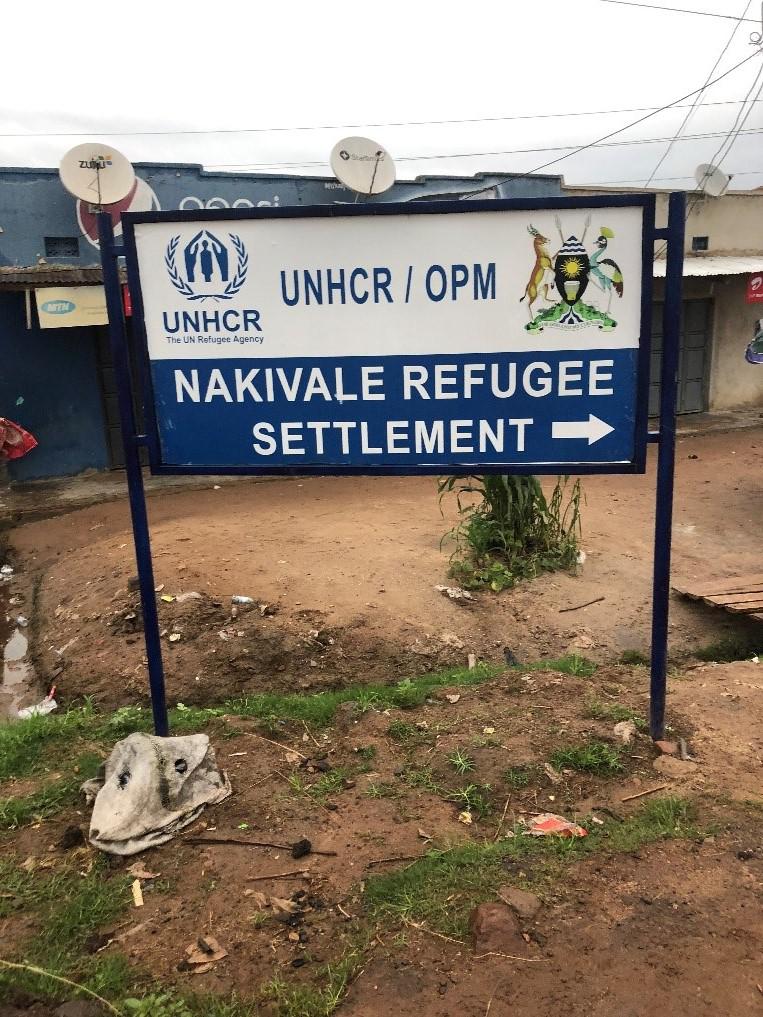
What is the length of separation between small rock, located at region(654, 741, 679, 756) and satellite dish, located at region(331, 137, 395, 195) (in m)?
9.36

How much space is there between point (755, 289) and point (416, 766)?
13586mm

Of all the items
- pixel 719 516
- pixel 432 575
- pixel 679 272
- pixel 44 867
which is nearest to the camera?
pixel 44 867

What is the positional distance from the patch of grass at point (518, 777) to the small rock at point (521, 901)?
0.61 m

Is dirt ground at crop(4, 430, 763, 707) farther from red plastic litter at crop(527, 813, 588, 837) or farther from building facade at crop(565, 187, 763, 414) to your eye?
building facade at crop(565, 187, 763, 414)

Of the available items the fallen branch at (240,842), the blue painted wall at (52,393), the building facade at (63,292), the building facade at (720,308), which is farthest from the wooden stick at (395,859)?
the building facade at (720,308)

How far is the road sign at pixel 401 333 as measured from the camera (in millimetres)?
2789

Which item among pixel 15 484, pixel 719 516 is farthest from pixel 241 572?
pixel 15 484

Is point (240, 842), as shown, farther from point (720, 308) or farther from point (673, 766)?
point (720, 308)

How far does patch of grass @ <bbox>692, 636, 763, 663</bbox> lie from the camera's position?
495 cm

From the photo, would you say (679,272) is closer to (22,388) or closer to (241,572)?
(241,572)

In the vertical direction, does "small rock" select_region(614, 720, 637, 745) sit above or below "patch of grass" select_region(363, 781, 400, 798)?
above

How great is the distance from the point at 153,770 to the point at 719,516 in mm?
6824

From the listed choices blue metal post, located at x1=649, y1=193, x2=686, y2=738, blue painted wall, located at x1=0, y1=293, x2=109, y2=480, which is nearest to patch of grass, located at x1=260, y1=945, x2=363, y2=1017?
blue metal post, located at x1=649, y1=193, x2=686, y2=738

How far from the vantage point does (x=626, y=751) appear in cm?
305
